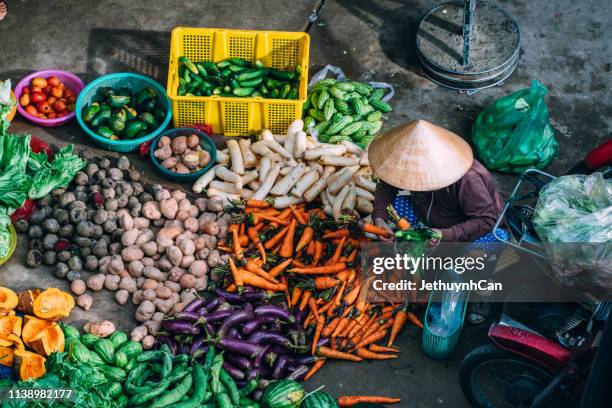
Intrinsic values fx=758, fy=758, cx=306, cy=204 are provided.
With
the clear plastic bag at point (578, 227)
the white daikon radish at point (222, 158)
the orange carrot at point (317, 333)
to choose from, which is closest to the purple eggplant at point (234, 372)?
the orange carrot at point (317, 333)

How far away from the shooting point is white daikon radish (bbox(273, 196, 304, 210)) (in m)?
6.39

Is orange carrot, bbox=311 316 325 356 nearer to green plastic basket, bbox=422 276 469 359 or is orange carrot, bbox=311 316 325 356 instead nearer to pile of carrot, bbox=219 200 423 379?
pile of carrot, bbox=219 200 423 379

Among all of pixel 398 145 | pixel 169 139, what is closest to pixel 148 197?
pixel 169 139

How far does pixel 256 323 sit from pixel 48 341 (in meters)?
1.48

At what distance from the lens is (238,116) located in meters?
6.85

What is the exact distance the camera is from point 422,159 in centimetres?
501

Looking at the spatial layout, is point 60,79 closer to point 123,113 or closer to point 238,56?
point 123,113

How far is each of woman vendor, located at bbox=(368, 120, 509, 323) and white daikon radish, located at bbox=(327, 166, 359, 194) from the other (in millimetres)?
927

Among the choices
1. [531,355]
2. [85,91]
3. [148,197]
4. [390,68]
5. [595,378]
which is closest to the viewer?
[595,378]

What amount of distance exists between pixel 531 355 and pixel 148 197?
3290 millimetres

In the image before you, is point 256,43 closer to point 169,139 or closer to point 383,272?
point 169,139

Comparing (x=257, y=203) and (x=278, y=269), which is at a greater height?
(x=257, y=203)

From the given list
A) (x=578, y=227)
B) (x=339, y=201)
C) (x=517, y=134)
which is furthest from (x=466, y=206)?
(x=517, y=134)

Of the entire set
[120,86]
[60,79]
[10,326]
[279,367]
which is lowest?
[279,367]
